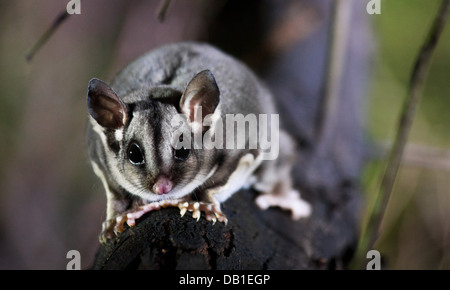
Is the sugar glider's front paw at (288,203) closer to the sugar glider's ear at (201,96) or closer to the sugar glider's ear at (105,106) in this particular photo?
the sugar glider's ear at (201,96)

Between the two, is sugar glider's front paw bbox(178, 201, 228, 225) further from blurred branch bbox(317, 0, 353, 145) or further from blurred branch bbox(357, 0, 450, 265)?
blurred branch bbox(317, 0, 353, 145)

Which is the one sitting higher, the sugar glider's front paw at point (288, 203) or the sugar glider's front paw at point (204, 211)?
the sugar glider's front paw at point (204, 211)

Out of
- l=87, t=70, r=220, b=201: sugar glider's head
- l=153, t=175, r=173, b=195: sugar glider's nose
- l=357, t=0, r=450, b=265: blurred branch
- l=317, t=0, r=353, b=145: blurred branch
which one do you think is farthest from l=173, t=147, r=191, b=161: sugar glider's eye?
l=317, t=0, r=353, b=145: blurred branch

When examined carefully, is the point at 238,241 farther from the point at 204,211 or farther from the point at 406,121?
the point at 406,121

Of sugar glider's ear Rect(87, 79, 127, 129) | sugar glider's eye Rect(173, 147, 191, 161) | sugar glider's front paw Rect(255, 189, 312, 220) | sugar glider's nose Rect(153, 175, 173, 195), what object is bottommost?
sugar glider's front paw Rect(255, 189, 312, 220)

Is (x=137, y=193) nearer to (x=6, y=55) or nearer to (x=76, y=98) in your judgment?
(x=76, y=98)

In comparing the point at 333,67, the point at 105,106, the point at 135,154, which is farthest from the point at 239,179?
the point at 333,67

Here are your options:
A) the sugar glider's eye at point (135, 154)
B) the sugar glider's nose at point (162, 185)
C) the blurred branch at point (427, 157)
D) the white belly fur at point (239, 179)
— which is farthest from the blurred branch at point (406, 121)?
the sugar glider's eye at point (135, 154)
